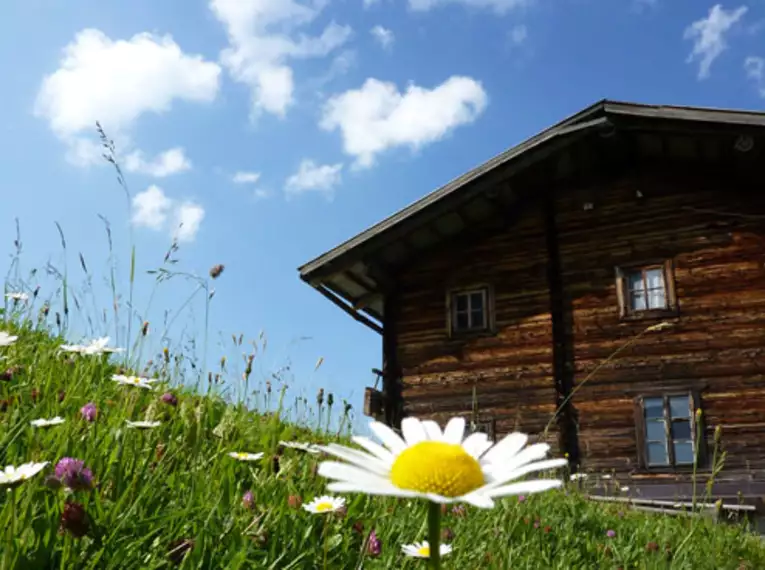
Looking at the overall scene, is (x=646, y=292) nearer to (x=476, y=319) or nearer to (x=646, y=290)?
(x=646, y=290)

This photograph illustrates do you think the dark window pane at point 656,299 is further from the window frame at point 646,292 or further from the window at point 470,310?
the window at point 470,310

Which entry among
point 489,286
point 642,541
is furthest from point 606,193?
point 642,541

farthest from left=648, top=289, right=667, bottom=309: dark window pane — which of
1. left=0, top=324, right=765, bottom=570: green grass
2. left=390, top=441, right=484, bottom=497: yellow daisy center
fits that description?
left=390, top=441, right=484, bottom=497: yellow daisy center

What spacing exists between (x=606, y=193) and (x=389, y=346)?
178 inches

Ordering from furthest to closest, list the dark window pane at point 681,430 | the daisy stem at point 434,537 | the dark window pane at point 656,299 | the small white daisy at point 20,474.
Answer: the dark window pane at point 656,299 < the dark window pane at point 681,430 < the small white daisy at point 20,474 < the daisy stem at point 434,537

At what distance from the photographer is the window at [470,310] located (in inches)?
535

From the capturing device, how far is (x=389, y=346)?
14141 mm

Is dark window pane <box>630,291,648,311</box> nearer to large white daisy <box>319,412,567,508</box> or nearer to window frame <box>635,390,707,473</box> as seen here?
window frame <box>635,390,707,473</box>

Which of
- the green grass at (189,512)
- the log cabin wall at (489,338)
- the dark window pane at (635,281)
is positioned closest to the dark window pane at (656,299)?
the dark window pane at (635,281)

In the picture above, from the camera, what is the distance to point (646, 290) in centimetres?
1248

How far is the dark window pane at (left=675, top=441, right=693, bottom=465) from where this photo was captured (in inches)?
451

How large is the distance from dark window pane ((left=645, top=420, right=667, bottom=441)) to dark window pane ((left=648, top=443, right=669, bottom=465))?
0.10 meters

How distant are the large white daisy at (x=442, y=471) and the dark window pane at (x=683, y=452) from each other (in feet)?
37.4

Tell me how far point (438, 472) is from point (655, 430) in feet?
38.5
